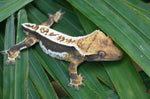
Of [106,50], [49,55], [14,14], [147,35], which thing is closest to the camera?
[147,35]

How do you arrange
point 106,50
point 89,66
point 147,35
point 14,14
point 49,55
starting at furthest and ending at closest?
point 14,14 < point 49,55 < point 89,66 < point 106,50 < point 147,35

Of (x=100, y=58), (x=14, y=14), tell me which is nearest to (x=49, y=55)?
(x=100, y=58)

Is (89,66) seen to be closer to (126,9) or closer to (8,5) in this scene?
(126,9)

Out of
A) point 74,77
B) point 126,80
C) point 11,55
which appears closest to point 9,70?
point 11,55

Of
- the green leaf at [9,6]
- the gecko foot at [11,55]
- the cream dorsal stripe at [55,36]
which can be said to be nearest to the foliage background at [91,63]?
the green leaf at [9,6]

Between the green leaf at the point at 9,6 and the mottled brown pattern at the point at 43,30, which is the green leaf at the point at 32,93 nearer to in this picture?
the mottled brown pattern at the point at 43,30

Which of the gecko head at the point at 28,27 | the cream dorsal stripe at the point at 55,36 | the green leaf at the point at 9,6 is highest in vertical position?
the green leaf at the point at 9,6

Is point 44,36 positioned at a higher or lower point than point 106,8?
lower
